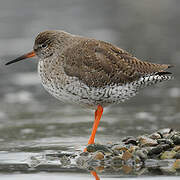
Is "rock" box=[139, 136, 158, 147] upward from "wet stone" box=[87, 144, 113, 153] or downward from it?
upward

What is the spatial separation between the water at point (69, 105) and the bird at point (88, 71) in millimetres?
1124

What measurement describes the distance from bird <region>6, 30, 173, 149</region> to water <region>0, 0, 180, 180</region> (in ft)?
3.69

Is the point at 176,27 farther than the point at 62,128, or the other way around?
the point at 176,27

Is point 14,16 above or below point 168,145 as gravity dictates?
above

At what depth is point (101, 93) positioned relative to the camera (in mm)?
9227

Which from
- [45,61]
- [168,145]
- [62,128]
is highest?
[45,61]

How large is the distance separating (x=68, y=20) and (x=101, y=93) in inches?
493

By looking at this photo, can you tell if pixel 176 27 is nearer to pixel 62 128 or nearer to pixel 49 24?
pixel 49 24

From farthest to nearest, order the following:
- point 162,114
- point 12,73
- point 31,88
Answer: point 12,73
point 31,88
point 162,114

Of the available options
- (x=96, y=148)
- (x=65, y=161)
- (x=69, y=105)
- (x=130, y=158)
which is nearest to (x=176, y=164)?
(x=130, y=158)

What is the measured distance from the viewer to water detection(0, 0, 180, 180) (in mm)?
10055

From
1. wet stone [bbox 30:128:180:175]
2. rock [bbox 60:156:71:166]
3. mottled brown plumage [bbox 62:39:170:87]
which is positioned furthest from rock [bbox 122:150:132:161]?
mottled brown plumage [bbox 62:39:170:87]

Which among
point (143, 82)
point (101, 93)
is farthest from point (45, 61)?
point (143, 82)

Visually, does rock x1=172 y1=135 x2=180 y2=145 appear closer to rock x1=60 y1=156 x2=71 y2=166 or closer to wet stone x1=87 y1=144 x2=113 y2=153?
wet stone x1=87 y1=144 x2=113 y2=153
